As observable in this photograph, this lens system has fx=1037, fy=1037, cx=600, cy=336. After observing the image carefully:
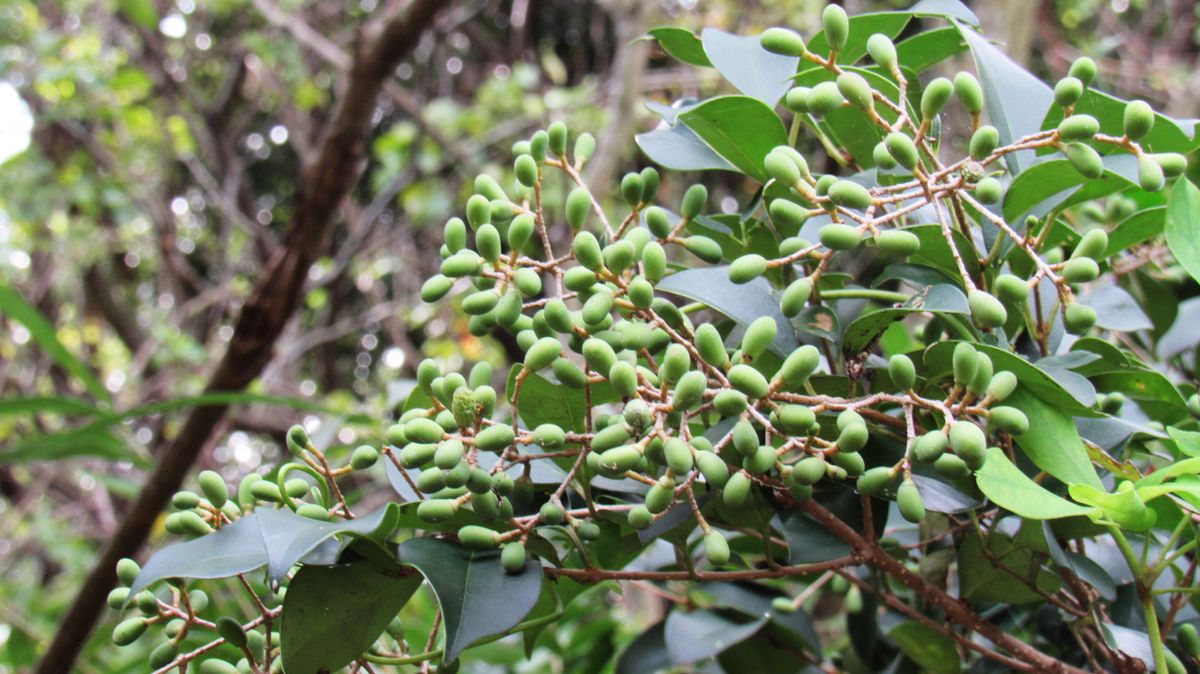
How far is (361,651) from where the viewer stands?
1.15ft

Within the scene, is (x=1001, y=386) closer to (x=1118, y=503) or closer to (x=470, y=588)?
(x=1118, y=503)

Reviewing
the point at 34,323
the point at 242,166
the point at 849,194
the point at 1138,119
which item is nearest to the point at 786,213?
the point at 849,194

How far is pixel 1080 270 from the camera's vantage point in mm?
337

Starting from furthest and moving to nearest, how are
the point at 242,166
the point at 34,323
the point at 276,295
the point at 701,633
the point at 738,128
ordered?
the point at 242,166, the point at 276,295, the point at 34,323, the point at 701,633, the point at 738,128

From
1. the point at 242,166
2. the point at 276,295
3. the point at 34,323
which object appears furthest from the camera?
the point at 242,166

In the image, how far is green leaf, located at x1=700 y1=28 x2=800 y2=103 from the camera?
0.42 metres

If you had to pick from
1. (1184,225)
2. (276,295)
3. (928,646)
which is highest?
(1184,225)

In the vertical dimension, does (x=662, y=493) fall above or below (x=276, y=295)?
above

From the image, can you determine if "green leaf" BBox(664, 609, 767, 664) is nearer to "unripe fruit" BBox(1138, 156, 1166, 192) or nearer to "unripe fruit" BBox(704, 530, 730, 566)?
"unripe fruit" BBox(704, 530, 730, 566)

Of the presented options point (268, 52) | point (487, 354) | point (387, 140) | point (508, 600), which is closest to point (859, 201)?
point (508, 600)

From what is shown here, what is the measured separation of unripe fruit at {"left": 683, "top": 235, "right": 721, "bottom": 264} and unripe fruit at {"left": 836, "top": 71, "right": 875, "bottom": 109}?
0.08 metres

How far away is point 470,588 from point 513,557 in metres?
0.02

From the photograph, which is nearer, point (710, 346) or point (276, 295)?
point (710, 346)


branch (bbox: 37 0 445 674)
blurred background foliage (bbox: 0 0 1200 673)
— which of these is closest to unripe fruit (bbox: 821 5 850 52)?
branch (bbox: 37 0 445 674)
